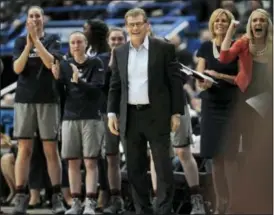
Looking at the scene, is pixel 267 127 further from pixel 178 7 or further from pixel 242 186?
pixel 178 7

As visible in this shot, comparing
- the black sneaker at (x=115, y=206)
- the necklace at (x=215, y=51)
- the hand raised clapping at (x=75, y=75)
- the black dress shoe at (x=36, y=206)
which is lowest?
the black dress shoe at (x=36, y=206)

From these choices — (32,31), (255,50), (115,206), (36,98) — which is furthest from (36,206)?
(255,50)

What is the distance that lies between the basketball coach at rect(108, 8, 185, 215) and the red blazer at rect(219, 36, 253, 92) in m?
0.51

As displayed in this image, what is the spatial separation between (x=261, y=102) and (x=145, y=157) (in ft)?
3.80

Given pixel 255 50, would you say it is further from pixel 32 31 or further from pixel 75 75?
pixel 32 31

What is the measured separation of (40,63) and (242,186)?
→ 370cm

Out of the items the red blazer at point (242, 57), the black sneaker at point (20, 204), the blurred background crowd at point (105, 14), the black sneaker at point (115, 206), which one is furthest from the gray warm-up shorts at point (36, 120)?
the blurred background crowd at point (105, 14)

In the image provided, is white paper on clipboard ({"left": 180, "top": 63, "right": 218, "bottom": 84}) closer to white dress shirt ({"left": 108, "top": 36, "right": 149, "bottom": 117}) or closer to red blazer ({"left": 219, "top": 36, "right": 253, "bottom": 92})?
red blazer ({"left": 219, "top": 36, "right": 253, "bottom": 92})

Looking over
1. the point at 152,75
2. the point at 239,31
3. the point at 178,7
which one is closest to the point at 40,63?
the point at 152,75

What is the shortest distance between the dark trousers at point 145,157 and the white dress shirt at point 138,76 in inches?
3.9

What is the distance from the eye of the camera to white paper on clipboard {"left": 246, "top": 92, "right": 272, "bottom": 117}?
768 cm

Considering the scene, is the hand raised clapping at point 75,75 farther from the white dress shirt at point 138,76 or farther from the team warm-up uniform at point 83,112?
the white dress shirt at point 138,76

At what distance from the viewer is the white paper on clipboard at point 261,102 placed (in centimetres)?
768

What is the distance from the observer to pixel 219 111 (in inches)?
323
